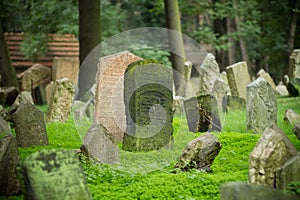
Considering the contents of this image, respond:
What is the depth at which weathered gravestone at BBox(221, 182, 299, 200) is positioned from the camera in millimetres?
6238

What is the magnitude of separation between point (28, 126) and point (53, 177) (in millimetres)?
4738

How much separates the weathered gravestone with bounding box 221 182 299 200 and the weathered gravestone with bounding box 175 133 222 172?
2.60 meters

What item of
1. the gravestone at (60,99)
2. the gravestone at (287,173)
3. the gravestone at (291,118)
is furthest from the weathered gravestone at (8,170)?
the gravestone at (60,99)

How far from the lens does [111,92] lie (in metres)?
13.7

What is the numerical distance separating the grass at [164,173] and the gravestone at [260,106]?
46cm

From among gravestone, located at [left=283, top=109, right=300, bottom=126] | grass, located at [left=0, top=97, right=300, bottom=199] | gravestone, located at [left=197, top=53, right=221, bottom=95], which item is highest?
gravestone, located at [left=197, top=53, right=221, bottom=95]

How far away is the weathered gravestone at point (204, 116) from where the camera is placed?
1280 cm

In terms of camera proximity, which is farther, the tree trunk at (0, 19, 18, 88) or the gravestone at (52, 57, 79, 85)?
the gravestone at (52, 57, 79, 85)

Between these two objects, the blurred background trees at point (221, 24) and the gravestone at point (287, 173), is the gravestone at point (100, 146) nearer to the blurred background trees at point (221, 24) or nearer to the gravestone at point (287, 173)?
the gravestone at point (287, 173)

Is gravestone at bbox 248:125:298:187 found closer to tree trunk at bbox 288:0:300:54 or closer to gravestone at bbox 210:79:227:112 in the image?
gravestone at bbox 210:79:227:112

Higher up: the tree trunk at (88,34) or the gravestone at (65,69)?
the tree trunk at (88,34)

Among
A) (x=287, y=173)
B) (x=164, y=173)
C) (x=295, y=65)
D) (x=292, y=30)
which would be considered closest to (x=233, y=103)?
(x=295, y=65)

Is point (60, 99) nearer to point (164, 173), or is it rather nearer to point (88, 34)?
point (88, 34)

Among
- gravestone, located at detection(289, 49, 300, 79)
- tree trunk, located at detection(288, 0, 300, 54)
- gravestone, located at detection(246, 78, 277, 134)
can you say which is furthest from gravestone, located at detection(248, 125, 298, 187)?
tree trunk, located at detection(288, 0, 300, 54)
